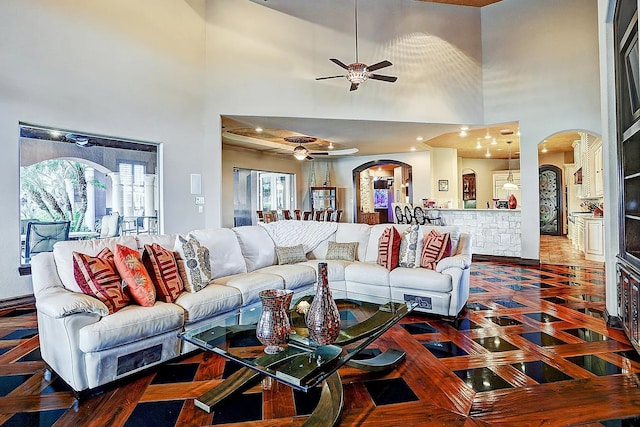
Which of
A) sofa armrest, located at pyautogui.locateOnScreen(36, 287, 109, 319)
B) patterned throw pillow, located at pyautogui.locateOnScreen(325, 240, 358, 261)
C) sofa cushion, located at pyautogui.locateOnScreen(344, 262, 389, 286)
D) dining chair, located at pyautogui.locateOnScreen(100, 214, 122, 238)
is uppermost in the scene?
dining chair, located at pyautogui.locateOnScreen(100, 214, 122, 238)

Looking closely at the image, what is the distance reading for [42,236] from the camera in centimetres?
423

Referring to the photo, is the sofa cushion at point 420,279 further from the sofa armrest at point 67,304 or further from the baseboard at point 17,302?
the baseboard at point 17,302

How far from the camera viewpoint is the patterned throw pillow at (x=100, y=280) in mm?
2375

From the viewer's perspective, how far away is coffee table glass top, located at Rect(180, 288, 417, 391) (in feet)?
5.35

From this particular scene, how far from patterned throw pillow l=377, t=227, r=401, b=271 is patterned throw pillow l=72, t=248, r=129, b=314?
244 centimetres

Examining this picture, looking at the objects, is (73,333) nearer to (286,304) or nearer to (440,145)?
(286,304)

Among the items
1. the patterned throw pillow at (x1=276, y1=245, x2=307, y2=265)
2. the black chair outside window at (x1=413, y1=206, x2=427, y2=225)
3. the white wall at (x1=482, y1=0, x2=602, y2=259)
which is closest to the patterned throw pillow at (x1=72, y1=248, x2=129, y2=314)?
the patterned throw pillow at (x1=276, y1=245, x2=307, y2=265)

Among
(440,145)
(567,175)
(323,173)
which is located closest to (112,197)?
(323,173)

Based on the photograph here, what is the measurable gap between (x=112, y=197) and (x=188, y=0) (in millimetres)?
3228

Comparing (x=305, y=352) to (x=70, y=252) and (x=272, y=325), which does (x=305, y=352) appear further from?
(x=70, y=252)

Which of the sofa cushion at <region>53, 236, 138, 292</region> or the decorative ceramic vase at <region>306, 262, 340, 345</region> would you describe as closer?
the decorative ceramic vase at <region>306, 262, 340, 345</region>

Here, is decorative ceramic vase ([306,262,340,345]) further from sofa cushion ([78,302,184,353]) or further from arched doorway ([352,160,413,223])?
arched doorway ([352,160,413,223])

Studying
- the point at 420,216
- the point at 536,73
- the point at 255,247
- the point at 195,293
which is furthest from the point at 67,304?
the point at 536,73

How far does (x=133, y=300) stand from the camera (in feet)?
8.46
